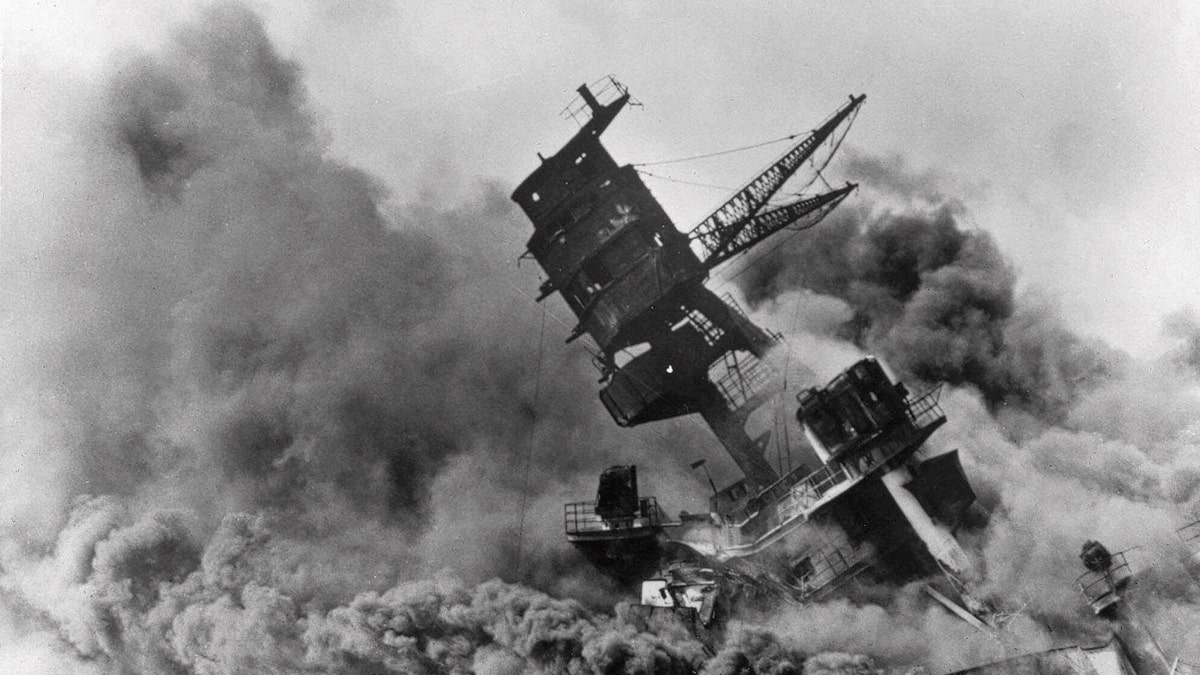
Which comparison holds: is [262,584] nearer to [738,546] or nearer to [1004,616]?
[738,546]

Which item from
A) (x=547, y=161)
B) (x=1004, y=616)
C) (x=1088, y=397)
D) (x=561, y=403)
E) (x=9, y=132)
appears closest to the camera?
(x=1004, y=616)

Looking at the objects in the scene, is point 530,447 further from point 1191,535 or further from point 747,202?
point 1191,535

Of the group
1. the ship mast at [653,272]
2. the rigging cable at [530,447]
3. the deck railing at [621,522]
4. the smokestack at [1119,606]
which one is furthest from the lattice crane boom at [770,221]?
the smokestack at [1119,606]

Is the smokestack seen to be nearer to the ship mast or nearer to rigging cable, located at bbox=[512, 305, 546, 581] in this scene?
the ship mast

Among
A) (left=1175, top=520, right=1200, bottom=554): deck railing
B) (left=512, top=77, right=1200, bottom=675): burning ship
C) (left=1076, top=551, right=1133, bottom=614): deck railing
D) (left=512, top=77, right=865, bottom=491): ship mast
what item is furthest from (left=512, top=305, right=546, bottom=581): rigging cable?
(left=1175, top=520, right=1200, bottom=554): deck railing

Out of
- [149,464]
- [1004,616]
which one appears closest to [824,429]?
[1004,616]
